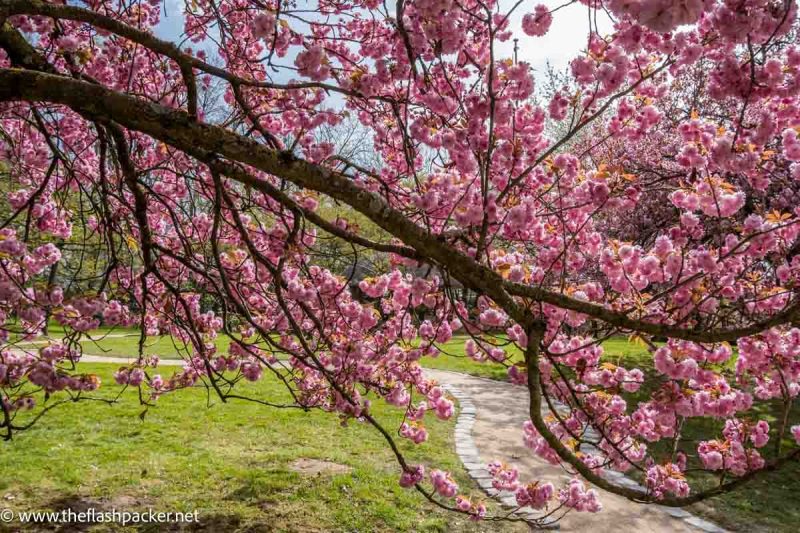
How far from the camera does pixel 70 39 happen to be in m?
3.21

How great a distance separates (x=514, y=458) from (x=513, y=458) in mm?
12

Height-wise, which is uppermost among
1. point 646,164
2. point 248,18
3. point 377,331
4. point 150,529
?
point 646,164

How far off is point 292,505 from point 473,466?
6.94 feet

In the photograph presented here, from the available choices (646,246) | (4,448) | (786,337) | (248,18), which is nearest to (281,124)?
(248,18)

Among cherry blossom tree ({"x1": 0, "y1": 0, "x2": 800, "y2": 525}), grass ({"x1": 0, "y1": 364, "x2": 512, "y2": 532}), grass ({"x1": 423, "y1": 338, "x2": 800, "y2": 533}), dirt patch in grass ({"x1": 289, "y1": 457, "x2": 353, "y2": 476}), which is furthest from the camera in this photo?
dirt patch in grass ({"x1": 289, "y1": 457, "x2": 353, "y2": 476})

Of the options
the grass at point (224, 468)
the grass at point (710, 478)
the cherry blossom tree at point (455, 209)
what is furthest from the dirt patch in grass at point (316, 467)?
the cherry blossom tree at point (455, 209)

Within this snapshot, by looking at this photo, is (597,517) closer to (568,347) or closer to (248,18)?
(568,347)

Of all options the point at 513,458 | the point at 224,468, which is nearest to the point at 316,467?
the point at 224,468

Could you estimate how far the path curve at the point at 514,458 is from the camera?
4.63m

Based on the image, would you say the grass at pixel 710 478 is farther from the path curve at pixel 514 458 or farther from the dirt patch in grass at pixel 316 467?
the path curve at pixel 514 458

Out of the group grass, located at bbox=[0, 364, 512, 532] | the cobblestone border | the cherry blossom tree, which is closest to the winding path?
the cobblestone border

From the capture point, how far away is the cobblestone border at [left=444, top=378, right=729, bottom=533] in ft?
15.4

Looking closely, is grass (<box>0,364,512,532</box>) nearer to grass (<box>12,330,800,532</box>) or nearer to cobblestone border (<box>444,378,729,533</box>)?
grass (<box>12,330,800,532</box>)

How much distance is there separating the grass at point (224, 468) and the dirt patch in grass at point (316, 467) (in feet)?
0.19
